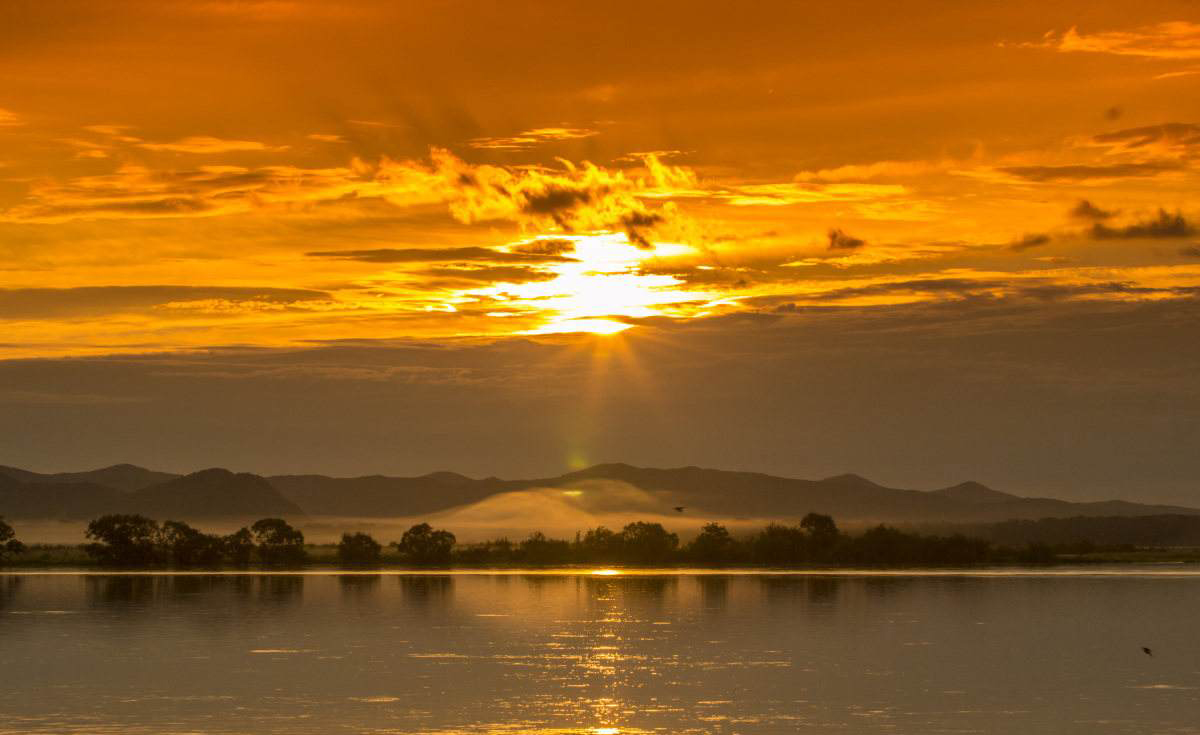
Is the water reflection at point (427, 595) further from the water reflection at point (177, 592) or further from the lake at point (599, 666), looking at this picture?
the water reflection at point (177, 592)

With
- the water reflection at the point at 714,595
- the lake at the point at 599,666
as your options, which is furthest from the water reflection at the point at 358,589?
the water reflection at the point at 714,595

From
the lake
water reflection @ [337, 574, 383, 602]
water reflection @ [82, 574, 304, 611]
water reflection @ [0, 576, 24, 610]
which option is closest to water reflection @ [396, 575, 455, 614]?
the lake

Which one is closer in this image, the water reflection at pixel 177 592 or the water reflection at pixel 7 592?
the water reflection at pixel 177 592

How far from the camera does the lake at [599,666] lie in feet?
204

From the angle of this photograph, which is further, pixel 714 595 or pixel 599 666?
pixel 714 595

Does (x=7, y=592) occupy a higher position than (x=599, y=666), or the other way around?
(x=7, y=592)

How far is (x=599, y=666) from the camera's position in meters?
82.5

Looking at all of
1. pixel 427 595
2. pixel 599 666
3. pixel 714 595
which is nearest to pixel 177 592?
pixel 427 595

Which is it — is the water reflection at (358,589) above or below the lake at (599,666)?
above

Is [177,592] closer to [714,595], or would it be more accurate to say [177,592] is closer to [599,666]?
[714,595]

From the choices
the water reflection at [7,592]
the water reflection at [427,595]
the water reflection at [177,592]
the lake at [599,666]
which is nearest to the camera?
the lake at [599,666]

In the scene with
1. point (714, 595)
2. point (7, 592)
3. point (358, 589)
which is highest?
point (358, 589)

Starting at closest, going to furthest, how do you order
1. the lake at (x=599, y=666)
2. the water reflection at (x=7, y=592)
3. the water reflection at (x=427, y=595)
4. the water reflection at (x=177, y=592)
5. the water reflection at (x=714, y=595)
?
the lake at (x=599, y=666)
the water reflection at (x=714, y=595)
the water reflection at (x=427, y=595)
the water reflection at (x=177, y=592)
the water reflection at (x=7, y=592)

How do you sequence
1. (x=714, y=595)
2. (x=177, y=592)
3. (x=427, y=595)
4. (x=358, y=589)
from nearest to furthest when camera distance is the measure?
(x=714, y=595) → (x=427, y=595) → (x=177, y=592) → (x=358, y=589)
